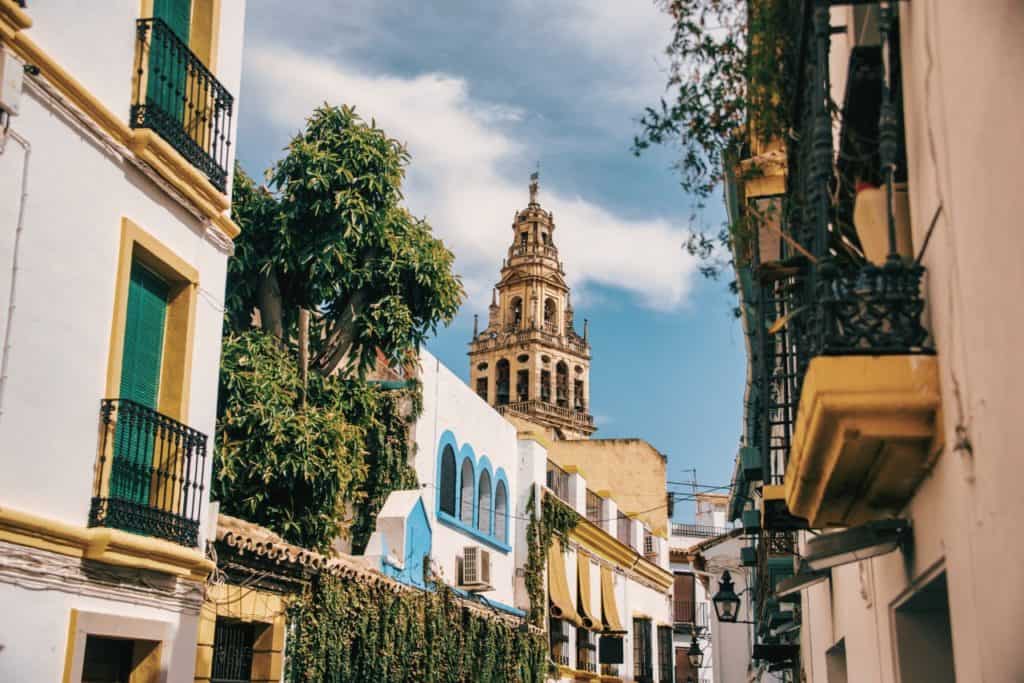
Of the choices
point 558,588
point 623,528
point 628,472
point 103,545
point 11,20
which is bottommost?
point 103,545

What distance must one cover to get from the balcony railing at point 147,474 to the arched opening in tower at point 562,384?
85.0 m

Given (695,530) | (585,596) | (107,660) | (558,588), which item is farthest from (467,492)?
(695,530)

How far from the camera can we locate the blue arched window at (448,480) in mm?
21688

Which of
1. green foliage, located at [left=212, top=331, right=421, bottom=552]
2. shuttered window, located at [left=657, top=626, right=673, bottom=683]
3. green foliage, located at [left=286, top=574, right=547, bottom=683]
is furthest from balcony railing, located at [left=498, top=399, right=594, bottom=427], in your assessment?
green foliage, located at [left=212, top=331, right=421, bottom=552]

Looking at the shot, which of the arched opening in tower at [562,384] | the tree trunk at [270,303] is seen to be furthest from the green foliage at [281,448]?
the arched opening in tower at [562,384]

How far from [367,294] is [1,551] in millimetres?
11272

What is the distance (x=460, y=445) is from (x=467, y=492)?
3.79 feet

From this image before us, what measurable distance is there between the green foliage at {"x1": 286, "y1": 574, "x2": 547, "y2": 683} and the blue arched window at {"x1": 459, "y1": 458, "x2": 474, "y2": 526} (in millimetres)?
2089

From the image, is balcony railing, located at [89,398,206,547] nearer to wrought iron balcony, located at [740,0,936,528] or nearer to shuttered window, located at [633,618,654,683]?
wrought iron balcony, located at [740,0,936,528]

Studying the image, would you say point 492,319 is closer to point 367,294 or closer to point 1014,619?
point 367,294

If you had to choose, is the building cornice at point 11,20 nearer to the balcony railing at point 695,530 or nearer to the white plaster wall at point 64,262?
the white plaster wall at point 64,262

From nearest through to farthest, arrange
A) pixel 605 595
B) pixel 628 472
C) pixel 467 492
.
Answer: pixel 467 492
pixel 605 595
pixel 628 472

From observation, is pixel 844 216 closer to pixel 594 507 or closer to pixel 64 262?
pixel 64 262

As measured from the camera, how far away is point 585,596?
30344mm
